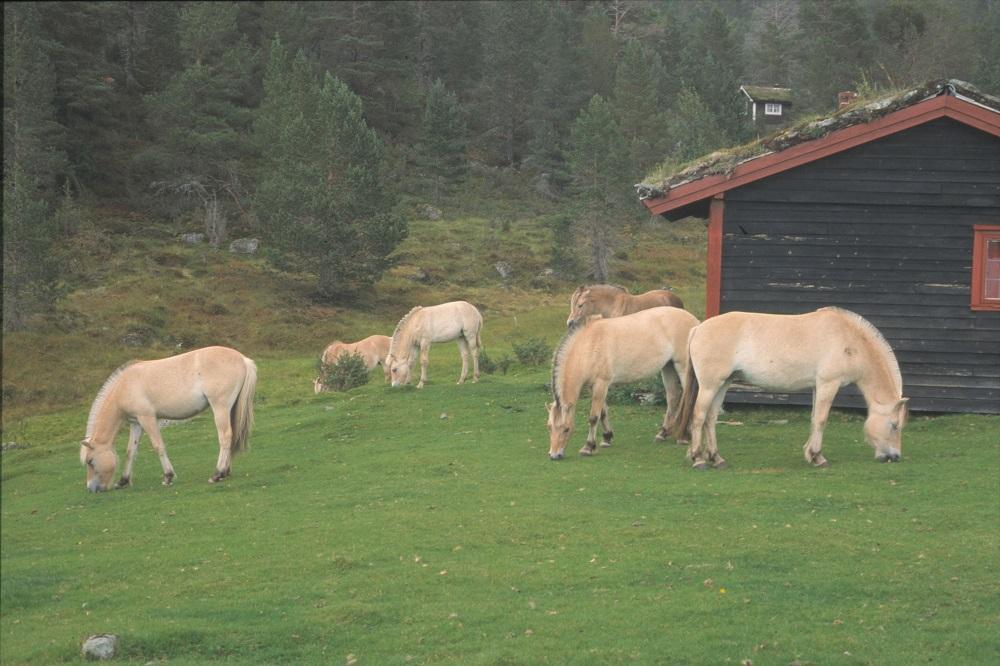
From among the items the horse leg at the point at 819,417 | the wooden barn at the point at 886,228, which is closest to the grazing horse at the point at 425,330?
the wooden barn at the point at 886,228

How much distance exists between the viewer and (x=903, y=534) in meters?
10.9

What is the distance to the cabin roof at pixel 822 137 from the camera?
17438mm

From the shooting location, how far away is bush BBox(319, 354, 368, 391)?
91.2 feet

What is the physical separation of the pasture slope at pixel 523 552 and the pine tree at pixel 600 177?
35.0 metres

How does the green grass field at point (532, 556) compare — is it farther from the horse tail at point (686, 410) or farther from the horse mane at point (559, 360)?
the horse mane at point (559, 360)

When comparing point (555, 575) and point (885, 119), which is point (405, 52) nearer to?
point (885, 119)

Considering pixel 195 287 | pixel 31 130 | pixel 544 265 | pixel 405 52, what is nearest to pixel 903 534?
pixel 195 287

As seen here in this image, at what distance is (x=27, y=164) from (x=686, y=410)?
36.8 m

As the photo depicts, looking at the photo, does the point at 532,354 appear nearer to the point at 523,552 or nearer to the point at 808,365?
the point at 808,365

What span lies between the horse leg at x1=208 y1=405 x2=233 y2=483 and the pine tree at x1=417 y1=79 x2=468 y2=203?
153ft

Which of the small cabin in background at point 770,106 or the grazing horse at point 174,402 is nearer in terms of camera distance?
the grazing horse at point 174,402

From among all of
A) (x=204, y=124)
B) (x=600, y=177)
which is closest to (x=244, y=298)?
(x=204, y=124)

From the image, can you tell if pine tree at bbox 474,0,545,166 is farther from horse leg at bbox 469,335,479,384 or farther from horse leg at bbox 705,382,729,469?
horse leg at bbox 705,382,729,469

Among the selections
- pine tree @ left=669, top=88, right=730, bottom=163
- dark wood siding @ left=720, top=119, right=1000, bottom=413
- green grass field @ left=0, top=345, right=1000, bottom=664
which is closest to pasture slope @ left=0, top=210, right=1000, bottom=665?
green grass field @ left=0, top=345, right=1000, bottom=664
